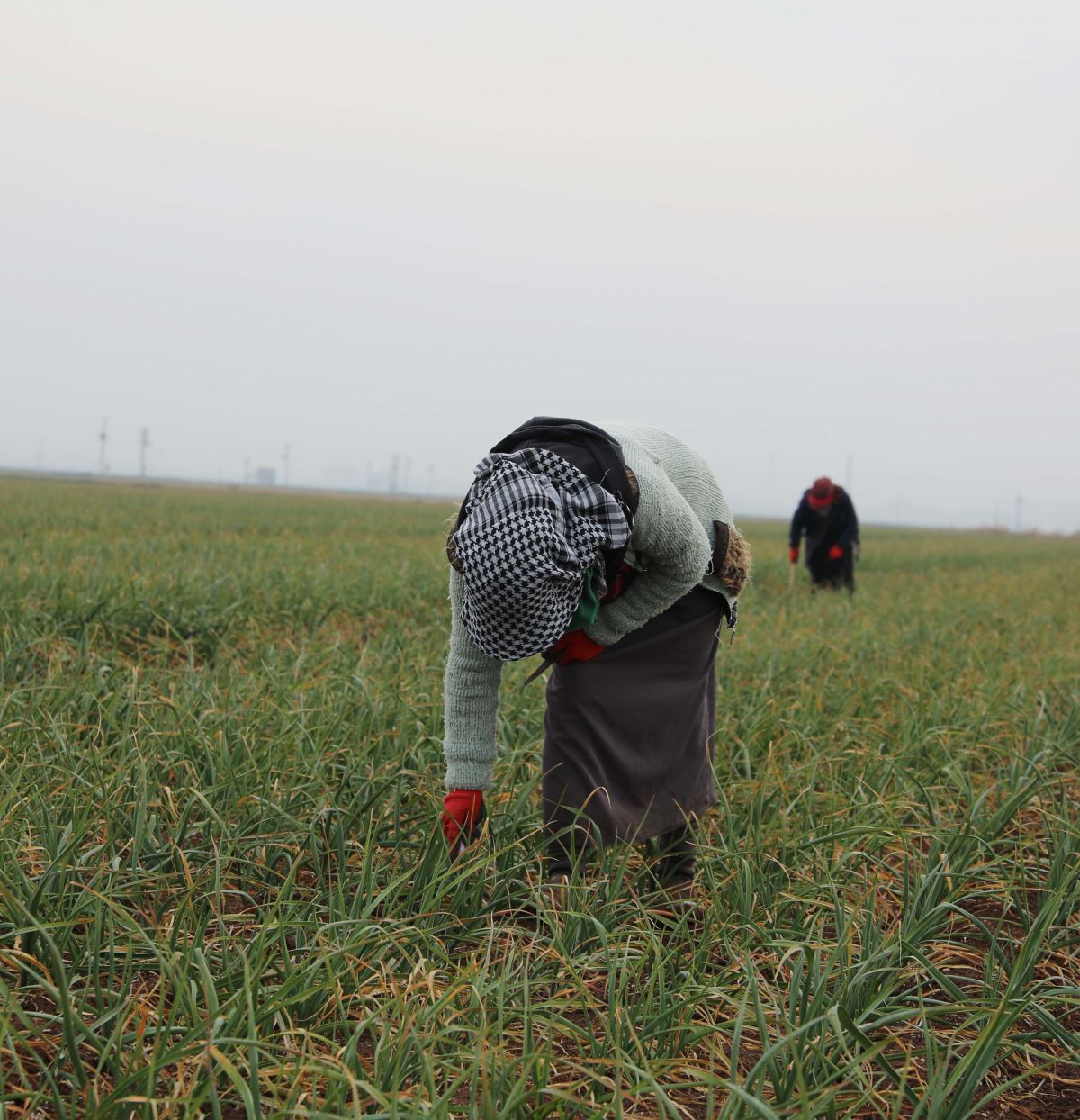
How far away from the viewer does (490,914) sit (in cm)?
207

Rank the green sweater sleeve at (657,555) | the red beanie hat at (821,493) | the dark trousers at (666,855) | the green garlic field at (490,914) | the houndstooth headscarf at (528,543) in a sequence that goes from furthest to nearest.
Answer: the red beanie hat at (821,493), the dark trousers at (666,855), the green sweater sleeve at (657,555), the houndstooth headscarf at (528,543), the green garlic field at (490,914)

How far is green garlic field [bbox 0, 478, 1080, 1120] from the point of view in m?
1.46

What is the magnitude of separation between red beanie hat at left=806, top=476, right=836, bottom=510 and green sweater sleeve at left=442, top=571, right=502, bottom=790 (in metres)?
7.23

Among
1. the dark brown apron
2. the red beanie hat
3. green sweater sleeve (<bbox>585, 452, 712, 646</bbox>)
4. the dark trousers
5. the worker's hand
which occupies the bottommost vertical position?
the dark trousers

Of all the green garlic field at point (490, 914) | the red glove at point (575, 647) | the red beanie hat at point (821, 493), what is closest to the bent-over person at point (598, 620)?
the red glove at point (575, 647)

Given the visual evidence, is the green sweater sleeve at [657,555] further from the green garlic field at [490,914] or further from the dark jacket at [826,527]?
the dark jacket at [826,527]

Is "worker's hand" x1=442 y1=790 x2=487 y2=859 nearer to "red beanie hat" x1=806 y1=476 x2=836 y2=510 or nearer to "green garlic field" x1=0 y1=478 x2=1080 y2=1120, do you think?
"green garlic field" x1=0 y1=478 x2=1080 y2=1120

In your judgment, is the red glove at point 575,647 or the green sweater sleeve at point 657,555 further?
the red glove at point 575,647

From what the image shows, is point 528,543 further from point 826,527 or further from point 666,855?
point 826,527

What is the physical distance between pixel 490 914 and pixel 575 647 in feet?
2.13

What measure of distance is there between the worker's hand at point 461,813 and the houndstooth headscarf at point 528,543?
1.65ft

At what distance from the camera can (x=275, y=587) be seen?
6.16 meters

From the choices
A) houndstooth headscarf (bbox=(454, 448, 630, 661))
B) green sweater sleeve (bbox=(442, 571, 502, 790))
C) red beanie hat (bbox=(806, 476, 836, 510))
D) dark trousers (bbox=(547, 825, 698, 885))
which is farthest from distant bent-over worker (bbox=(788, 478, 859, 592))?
houndstooth headscarf (bbox=(454, 448, 630, 661))

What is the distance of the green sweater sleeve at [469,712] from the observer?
6.93 feet
